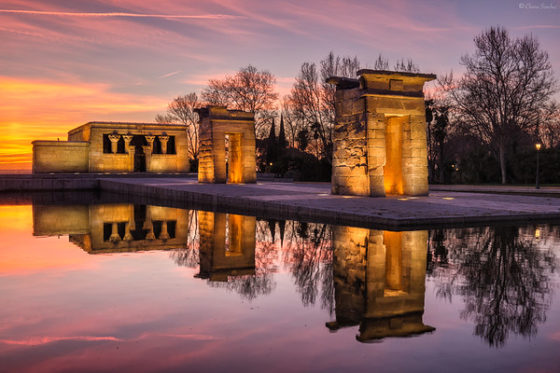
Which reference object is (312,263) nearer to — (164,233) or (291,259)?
(291,259)

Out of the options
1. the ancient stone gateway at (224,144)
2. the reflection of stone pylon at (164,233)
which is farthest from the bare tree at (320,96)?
the reflection of stone pylon at (164,233)

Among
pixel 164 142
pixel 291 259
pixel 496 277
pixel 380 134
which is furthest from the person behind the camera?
pixel 164 142

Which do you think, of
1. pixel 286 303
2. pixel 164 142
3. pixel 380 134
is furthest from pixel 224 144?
pixel 286 303

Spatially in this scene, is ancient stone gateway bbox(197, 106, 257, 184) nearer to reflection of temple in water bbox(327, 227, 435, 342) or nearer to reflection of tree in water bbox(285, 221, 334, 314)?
reflection of tree in water bbox(285, 221, 334, 314)

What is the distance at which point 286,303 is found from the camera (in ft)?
15.5

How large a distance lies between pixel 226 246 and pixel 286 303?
3744 millimetres

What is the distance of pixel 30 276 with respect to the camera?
6039 mm

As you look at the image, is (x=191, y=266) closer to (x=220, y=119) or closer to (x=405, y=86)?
(x=405, y=86)

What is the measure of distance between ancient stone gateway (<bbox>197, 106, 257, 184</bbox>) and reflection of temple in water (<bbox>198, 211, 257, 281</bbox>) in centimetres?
1408

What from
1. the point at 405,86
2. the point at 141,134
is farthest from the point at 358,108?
the point at 141,134

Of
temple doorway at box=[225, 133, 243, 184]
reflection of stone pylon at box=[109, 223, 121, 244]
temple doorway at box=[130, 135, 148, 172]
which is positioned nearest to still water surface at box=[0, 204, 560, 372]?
reflection of stone pylon at box=[109, 223, 121, 244]

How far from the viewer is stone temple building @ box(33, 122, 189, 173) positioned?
4225 centimetres

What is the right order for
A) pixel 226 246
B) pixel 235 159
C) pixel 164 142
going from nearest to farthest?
pixel 226 246
pixel 235 159
pixel 164 142

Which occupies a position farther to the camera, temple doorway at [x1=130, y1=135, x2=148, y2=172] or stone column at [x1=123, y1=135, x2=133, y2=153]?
temple doorway at [x1=130, y1=135, x2=148, y2=172]
